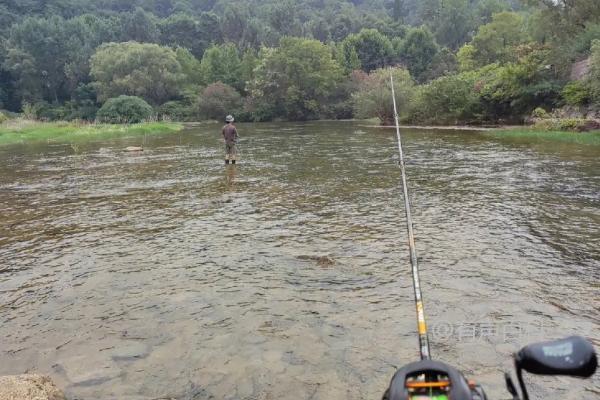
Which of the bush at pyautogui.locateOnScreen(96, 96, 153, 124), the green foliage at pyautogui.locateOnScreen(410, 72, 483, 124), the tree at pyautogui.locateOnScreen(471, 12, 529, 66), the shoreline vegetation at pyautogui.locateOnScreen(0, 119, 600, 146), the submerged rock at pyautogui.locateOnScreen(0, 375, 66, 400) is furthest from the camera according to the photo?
the tree at pyautogui.locateOnScreen(471, 12, 529, 66)

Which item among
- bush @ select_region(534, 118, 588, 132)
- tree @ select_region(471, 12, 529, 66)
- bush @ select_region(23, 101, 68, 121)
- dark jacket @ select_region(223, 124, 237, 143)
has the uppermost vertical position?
tree @ select_region(471, 12, 529, 66)

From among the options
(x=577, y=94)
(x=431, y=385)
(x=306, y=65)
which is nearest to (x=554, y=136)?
(x=577, y=94)

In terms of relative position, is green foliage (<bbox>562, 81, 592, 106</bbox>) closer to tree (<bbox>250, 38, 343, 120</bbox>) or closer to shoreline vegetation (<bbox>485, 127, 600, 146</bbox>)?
shoreline vegetation (<bbox>485, 127, 600, 146</bbox>)

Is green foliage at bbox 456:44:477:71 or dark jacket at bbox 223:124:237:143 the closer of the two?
dark jacket at bbox 223:124:237:143

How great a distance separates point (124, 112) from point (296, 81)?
75.1ft

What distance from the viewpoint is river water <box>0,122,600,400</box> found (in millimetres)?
4629

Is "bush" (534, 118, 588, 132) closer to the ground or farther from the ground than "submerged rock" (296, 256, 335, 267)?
farther from the ground

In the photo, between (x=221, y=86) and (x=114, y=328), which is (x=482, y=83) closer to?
(x=114, y=328)

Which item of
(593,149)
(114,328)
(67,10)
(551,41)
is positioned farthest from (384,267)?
(67,10)

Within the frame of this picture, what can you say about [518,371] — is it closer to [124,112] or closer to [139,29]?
[124,112]

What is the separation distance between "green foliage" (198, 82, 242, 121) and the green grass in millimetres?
45672

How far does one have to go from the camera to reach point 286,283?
6.75 metres

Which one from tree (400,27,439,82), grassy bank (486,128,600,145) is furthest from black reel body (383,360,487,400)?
tree (400,27,439,82)

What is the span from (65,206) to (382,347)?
10.0 m
